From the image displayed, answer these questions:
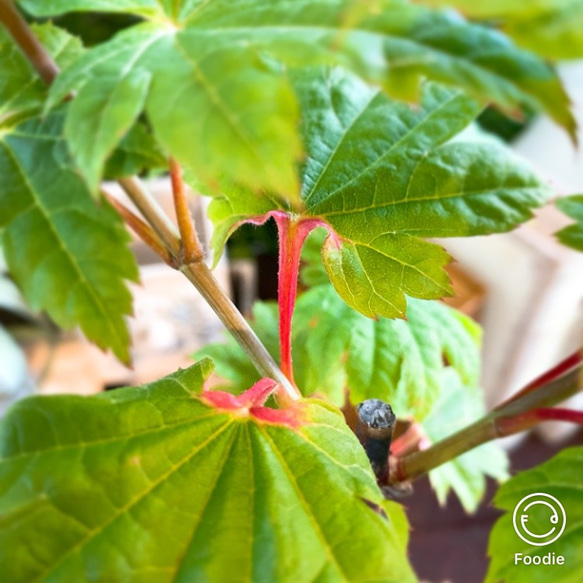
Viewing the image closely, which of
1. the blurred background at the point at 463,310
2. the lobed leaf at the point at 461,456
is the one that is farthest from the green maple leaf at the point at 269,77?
the blurred background at the point at 463,310

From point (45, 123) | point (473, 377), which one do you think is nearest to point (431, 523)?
point (473, 377)

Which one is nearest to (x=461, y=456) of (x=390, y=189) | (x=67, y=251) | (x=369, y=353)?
(x=369, y=353)

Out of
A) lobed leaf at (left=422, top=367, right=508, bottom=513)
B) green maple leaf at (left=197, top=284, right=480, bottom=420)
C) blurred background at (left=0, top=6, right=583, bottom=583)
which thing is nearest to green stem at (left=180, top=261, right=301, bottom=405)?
green maple leaf at (left=197, top=284, right=480, bottom=420)

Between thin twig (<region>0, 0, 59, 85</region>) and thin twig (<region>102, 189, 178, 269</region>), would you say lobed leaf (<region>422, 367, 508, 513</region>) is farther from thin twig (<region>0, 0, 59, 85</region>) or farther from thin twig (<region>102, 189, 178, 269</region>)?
thin twig (<region>0, 0, 59, 85</region>)

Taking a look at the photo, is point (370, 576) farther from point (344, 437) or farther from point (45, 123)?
point (45, 123)

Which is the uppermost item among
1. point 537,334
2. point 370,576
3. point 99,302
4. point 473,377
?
point 99,302
